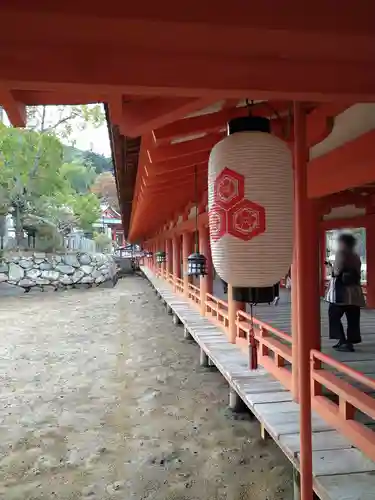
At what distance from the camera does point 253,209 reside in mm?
2346

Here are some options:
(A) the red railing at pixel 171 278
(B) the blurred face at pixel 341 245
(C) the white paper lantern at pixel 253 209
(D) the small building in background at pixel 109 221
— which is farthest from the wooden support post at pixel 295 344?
(D) the small building in background at pixel 109 221

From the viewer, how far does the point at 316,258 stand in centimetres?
→ 363

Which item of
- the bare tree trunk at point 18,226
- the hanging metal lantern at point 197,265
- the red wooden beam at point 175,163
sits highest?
the bare tree trunk at point 18,226

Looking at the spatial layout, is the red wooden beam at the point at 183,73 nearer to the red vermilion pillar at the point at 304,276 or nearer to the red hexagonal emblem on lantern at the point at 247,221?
the red hexagonal emblem on lantern at the point at 247,221

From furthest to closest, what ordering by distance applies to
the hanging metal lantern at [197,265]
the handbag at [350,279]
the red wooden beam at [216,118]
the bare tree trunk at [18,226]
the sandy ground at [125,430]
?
the bare tree trunk at [18,226] < the hanging metal lantern at [197,265] < the handbag at [350,279] < the sandy ground at [125,430] < the red wooden beam at [216,118]

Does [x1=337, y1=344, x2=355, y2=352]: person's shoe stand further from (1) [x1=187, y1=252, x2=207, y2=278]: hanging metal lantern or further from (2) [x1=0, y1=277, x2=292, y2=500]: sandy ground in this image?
(1) [x1=187, y1=252, x2=207, y2=278]: hanging metal lantern

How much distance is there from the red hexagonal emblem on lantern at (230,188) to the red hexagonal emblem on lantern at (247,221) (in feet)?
0.12

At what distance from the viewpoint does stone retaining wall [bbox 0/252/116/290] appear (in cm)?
2492

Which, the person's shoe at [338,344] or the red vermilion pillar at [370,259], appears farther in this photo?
the red vermilion pillar at [370,259]

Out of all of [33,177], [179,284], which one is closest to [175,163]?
[179,284]

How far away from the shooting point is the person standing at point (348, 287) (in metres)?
5.37

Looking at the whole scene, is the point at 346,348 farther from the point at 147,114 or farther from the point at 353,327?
the point at 147,114

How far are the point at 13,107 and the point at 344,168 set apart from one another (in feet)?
7.30

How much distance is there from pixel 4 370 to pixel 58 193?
71.1 feet
